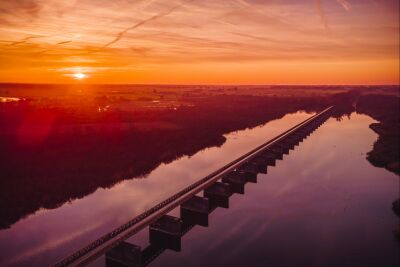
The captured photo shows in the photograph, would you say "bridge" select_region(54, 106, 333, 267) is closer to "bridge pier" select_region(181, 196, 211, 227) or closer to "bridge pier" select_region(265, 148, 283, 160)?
"bridge pier" select_region(181, 196, 211, 227)

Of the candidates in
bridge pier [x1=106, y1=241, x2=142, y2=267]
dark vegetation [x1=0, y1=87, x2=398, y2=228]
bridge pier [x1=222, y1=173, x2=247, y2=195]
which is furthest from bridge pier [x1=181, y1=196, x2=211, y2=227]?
dark vegetation [x1=0, y1=87, x2=398, y2=228]

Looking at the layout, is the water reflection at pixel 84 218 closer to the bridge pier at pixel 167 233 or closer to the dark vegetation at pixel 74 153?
the dark vegetation at pixel 74 153

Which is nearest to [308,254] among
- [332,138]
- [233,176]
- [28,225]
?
[233,176]

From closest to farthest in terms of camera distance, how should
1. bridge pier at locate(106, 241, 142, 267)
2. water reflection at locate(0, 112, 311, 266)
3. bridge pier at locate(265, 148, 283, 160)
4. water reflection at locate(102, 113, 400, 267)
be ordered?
bridge pier at locate(106, 241, 142, 267), water reflection at locate(102, 113, 400, 267), water reflection at locate(0, 112, 311, 266), bridge pier at locate(265, 148, 283, 160)

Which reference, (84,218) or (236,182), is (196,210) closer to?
(236,182)

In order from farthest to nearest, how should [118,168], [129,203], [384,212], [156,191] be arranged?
[118,168]
[156,191]
[129,203]
[384,212]

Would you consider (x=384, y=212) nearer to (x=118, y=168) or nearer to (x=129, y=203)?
(x=129, y=203)

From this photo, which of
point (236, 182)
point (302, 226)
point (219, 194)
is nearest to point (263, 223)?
point (302, 226)
